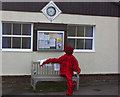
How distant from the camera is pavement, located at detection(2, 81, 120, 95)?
21.8ft

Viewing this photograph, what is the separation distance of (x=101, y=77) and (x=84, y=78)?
2.68 ft

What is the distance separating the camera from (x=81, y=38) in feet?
27.8

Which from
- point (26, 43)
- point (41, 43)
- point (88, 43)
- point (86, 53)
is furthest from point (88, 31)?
point (26, 43)

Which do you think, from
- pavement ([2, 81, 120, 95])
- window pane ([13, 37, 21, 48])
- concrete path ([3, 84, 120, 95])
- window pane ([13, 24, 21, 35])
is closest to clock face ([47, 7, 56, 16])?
window pane ([13, 24, 21, 35])

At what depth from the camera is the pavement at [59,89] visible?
6656mm

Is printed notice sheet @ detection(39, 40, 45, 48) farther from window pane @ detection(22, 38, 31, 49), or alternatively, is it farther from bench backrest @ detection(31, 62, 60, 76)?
bench backrest @ detection(31, 62, 60, 76)

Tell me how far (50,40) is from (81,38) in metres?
1.48

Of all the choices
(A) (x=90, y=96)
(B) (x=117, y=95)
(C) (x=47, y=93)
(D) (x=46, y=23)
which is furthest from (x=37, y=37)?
(B) (x=117, y=95)

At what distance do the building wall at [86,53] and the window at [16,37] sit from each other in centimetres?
28

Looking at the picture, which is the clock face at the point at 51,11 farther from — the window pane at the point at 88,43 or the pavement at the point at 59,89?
the pavement at the point at 59,89

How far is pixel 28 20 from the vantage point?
775 cm

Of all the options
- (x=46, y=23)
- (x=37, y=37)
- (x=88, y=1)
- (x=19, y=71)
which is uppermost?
(x=88, y=1)

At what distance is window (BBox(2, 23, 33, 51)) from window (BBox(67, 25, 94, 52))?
174 cm

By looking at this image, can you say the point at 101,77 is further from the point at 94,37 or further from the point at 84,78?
the point at 94,37
